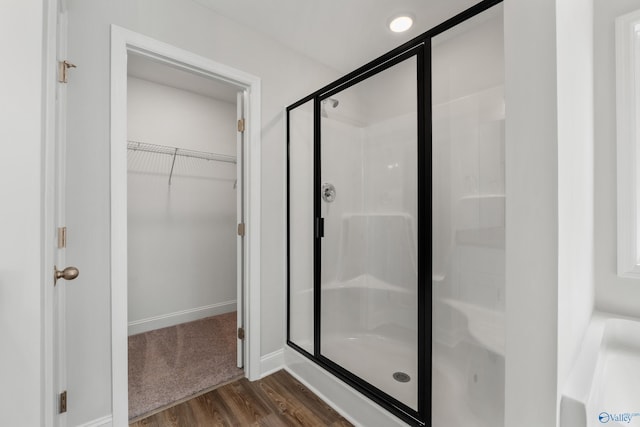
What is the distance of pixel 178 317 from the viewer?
A: 9.53 feet

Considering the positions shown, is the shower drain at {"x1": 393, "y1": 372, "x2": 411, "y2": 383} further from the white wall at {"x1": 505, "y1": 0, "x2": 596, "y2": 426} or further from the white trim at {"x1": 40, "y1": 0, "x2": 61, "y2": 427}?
the white trim at {"x1": 40, "y1": 0, "x2": 61, "y2": 427}

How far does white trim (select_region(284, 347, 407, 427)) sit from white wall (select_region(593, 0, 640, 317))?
43.8 inches

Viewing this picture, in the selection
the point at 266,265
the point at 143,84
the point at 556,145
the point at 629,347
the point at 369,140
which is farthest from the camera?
the point at 143,84

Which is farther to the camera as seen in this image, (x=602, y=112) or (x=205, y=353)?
(x=205, y=353)

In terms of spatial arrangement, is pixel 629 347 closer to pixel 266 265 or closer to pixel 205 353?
pixel 266 265

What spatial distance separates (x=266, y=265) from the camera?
2057 millimetres

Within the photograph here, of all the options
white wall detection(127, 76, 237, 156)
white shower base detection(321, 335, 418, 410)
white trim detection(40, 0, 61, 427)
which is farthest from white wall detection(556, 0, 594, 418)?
white wall detection(127, 76, 237, 156)

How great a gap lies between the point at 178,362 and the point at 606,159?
115 inches

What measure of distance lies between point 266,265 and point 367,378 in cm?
99

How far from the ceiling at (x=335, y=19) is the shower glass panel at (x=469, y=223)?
832mm

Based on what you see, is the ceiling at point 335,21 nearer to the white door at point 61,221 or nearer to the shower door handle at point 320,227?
the white door at point 61,221

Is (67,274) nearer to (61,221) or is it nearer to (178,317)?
(61,221)

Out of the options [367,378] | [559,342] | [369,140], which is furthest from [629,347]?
[369,140]

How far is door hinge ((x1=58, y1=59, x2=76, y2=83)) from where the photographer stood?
1210mm
